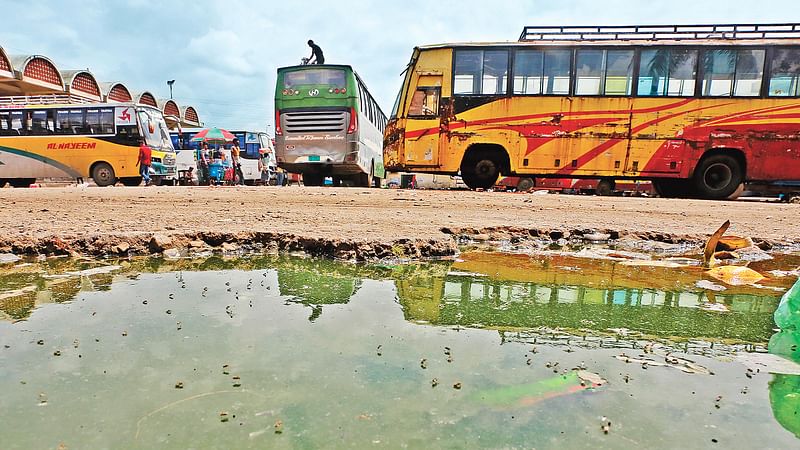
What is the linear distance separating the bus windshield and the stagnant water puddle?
27.6 feet

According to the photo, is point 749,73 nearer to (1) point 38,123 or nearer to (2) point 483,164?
(2) point 483,164

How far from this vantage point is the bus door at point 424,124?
819cm

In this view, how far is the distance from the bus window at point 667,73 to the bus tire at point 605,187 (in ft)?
14.4

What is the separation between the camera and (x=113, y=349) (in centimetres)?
150

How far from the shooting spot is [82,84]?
61.4ft

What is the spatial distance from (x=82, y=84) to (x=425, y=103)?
57.7 feet

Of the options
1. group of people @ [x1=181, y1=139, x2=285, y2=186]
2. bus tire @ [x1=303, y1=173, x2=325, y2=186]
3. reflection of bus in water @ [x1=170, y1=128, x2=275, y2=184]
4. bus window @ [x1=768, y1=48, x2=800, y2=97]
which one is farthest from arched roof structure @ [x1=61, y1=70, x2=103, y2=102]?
bus window @ [x1=768, y1=48, x2=800, y2=97]

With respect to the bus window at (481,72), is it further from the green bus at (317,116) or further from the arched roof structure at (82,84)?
the arched roof structure at (82,84)

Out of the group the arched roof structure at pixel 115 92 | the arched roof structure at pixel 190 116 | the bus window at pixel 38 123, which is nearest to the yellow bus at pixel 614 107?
the bus window at pixel 38 123

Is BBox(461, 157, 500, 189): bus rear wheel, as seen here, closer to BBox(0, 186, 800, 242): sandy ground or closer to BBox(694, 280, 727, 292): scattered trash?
BBox(0, 186, 800, 242): sandy ground

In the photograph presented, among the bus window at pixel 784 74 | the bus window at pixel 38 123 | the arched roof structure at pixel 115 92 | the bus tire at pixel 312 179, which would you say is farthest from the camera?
the arched roof structure at pixel 115 92

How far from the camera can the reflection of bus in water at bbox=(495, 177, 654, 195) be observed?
41.0 feet

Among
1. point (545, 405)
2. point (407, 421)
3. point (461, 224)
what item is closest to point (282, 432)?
point (407, 421)

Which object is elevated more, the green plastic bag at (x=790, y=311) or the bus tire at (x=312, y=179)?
the bus tire at (x=312, y=179)
